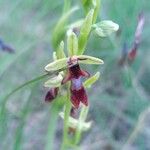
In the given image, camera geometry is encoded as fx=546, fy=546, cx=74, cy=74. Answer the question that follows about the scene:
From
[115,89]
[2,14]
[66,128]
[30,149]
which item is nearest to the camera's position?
[66,128]

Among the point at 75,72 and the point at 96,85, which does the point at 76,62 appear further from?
the point at 96,85

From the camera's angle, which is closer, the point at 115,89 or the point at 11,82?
the point at 11,82

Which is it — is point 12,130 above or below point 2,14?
below

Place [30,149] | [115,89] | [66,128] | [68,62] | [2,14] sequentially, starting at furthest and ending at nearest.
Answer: [2,14]
[115,89]
[30,149]
[66,128]
[68,62]

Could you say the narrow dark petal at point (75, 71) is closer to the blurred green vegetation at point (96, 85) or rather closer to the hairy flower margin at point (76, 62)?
the hairy flower margin at point (76, 62)

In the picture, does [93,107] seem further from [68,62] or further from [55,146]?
[68,62]

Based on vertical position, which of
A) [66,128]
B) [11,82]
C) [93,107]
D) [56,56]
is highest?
[56,56]

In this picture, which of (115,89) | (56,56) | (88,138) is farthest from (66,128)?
(115,89)

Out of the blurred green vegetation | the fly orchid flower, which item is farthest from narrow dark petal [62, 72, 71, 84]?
the blurred green vegetation

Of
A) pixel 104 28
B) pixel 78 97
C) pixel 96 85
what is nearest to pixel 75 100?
pixel 78 97

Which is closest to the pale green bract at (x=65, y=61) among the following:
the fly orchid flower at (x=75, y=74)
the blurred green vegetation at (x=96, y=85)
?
the fly orchid flower at (x=75, y=74)
